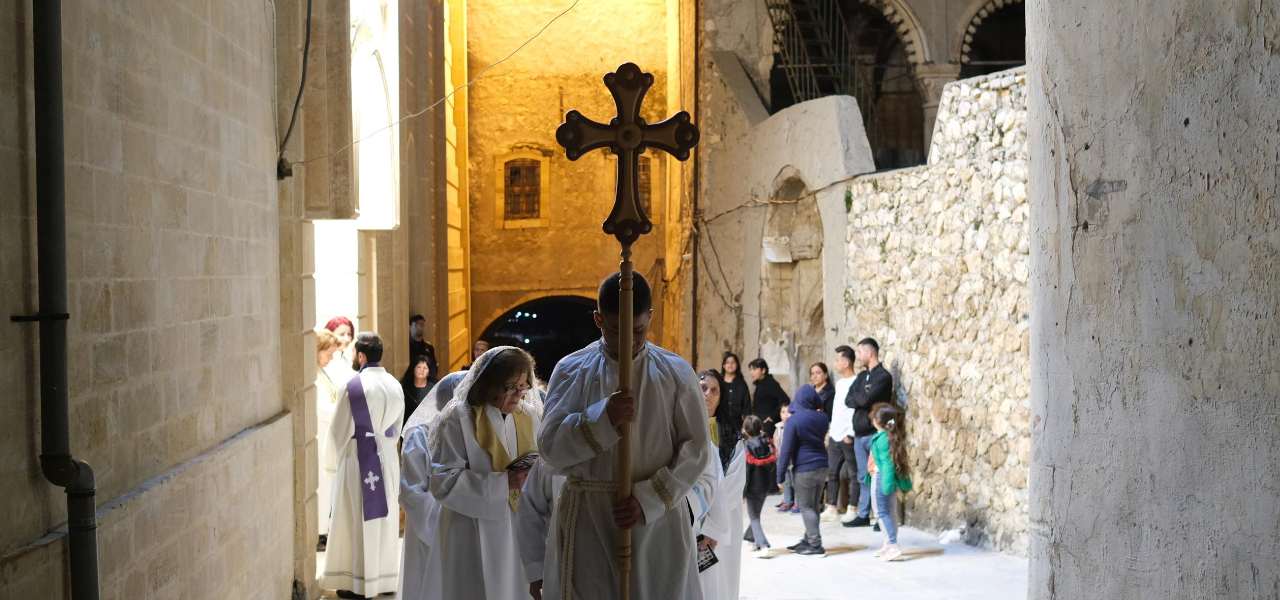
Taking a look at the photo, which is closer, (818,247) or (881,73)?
→ (818,247)

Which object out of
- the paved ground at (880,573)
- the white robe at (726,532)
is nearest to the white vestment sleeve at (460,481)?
the white robe at (726,532)

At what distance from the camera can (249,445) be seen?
6.67 meters

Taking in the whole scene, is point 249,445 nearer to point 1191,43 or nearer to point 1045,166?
point 1045,166

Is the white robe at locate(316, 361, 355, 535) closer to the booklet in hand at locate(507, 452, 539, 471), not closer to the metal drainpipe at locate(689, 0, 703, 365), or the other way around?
the booklet in hand at locate(507, 452, 539, 471)

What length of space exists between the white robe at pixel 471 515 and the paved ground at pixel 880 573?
106 inches

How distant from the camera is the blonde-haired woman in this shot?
9.74 meters

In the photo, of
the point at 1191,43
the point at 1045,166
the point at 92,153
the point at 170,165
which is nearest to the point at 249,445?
the point at 170,165

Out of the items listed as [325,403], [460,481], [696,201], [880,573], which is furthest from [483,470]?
[696,201]

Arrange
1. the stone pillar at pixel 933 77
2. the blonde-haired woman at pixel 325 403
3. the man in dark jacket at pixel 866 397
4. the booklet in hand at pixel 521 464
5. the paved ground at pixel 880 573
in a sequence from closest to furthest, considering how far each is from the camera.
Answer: the booklet in hand at pixel 521 464, the paved ground at pixel 880 573, the blonde-haired woman at pixel 325 403, the man in dark jacket at pixel 866 397, the stone pillar at pixel 933 77

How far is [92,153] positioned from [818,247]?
1152 centimetres

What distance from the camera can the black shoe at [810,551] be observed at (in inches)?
396

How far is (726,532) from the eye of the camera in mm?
6180

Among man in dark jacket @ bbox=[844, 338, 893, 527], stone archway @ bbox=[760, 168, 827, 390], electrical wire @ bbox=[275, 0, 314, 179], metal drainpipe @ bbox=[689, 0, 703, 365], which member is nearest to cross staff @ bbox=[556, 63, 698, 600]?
electrical wire @ bbox=[275, 0, 314, 179]

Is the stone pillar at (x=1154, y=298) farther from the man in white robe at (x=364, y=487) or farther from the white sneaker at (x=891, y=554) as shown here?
the white sneaker at (x=891, y=554)
